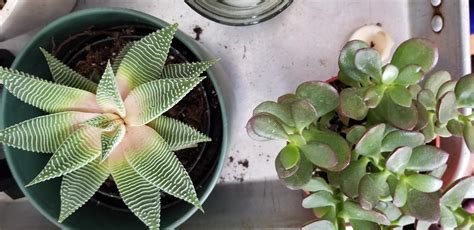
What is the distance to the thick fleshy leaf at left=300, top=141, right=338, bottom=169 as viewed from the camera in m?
0.54

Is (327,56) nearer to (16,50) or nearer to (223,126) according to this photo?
(223,126)

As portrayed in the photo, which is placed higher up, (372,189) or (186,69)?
(186,69)

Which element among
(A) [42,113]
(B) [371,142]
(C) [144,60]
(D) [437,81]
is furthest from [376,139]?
(A) [42,113]

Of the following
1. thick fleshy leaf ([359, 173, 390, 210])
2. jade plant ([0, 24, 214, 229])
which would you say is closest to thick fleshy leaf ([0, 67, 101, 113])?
jade plant ([0, 24, 214, 229])

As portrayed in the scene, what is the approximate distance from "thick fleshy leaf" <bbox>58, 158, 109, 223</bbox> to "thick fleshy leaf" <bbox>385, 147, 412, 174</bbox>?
0.28 m

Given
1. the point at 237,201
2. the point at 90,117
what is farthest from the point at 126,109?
the point at 237,201

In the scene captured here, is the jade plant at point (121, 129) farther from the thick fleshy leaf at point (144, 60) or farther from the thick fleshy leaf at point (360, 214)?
the thick fleshy leaf at point (360, 214)

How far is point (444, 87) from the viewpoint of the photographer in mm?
594

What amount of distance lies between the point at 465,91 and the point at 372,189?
0.13 metres

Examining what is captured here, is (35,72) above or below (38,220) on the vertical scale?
above

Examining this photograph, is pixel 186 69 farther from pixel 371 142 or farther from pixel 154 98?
pixel 371 142

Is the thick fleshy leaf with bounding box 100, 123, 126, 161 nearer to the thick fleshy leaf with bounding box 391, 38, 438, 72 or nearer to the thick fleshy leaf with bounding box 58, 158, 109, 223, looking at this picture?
the thick fleshy leaf with bounding box 58, 158, 109, 223

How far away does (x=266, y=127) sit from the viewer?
21.7 inches

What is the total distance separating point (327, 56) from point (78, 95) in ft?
1.04
